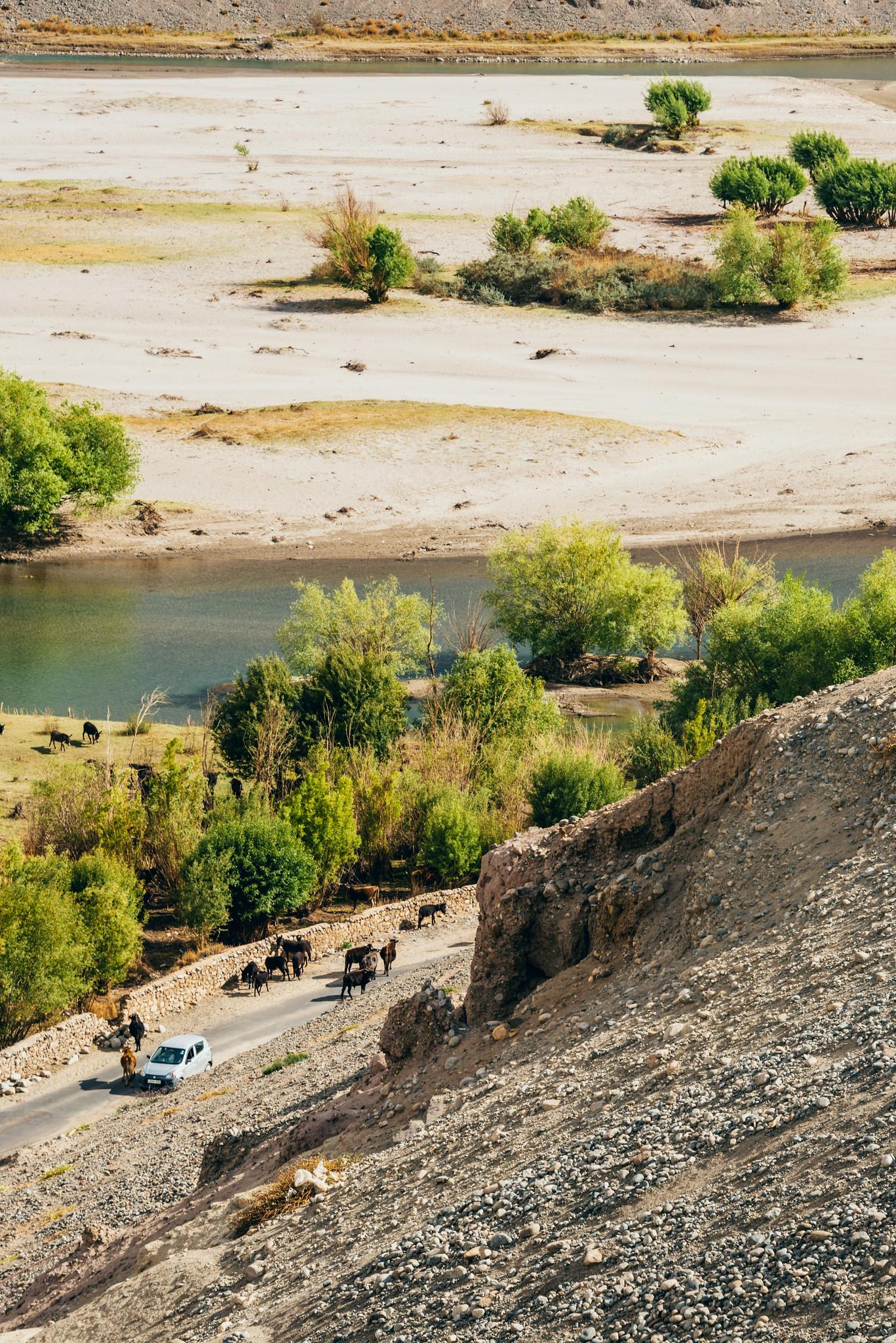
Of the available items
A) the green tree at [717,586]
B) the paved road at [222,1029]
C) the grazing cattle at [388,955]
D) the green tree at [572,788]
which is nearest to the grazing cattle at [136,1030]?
the paved road at [222,1029]

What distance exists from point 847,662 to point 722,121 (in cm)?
10049

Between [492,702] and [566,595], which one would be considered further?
[566,595]

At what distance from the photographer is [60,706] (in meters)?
55.7

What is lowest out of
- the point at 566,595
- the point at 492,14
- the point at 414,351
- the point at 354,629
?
the point at 566,595

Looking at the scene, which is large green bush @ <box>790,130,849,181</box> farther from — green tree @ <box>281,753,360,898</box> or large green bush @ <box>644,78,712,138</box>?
green tree @ <box>281,753,360,898</box>

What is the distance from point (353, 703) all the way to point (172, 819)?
28.8 feet

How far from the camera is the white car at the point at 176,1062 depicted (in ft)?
104

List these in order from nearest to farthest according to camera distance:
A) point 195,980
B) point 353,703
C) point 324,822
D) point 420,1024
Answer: point 420,1024 < point 195,980 < point 324,822 < point 353,703

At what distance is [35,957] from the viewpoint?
34.5 meters

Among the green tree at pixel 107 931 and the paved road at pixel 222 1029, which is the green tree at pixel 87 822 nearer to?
the green tree at pixel 107 931

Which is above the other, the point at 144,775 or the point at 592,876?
the point at 592,876

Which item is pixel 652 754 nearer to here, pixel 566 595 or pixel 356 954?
pixel 356 954

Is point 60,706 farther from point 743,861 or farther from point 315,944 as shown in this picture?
point 743,861

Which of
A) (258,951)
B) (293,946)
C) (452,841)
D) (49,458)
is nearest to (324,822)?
(452,841)
